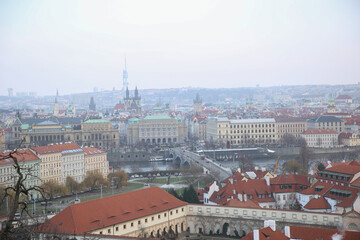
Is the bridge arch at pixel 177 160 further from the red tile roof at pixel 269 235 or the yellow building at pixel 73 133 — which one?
the red tile roof at pixel 269 235

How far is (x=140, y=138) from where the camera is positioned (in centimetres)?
9094

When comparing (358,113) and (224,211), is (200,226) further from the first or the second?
(358,113)

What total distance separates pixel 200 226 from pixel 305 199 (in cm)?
544

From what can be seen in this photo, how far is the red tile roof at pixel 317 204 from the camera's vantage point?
25516mm

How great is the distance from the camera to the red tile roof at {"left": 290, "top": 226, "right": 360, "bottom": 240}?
61.4 feet

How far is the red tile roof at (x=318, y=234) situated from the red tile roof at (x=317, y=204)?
533 centimetres

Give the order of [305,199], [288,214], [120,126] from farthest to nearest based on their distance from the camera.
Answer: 1. [120,126]
2. [305,199]
3. [288,214]

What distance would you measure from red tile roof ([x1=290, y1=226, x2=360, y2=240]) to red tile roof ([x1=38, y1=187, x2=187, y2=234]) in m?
5.91

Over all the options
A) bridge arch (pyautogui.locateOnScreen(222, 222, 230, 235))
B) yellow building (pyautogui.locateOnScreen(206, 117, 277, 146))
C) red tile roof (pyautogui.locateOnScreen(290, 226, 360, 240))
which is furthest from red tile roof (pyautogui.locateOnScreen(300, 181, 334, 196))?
yellow building (pyautogui.locateOnScreen(206, 117, 277, 146))

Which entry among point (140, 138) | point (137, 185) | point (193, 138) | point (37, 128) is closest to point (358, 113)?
point (193, 138)

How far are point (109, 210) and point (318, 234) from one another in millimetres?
7430

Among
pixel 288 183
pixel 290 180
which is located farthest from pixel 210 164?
pixel 288 183

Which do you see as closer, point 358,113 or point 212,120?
point 212,120

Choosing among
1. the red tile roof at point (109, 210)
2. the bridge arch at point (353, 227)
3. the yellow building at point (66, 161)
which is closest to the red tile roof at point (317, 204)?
the bridge arch at point (353, 227)
